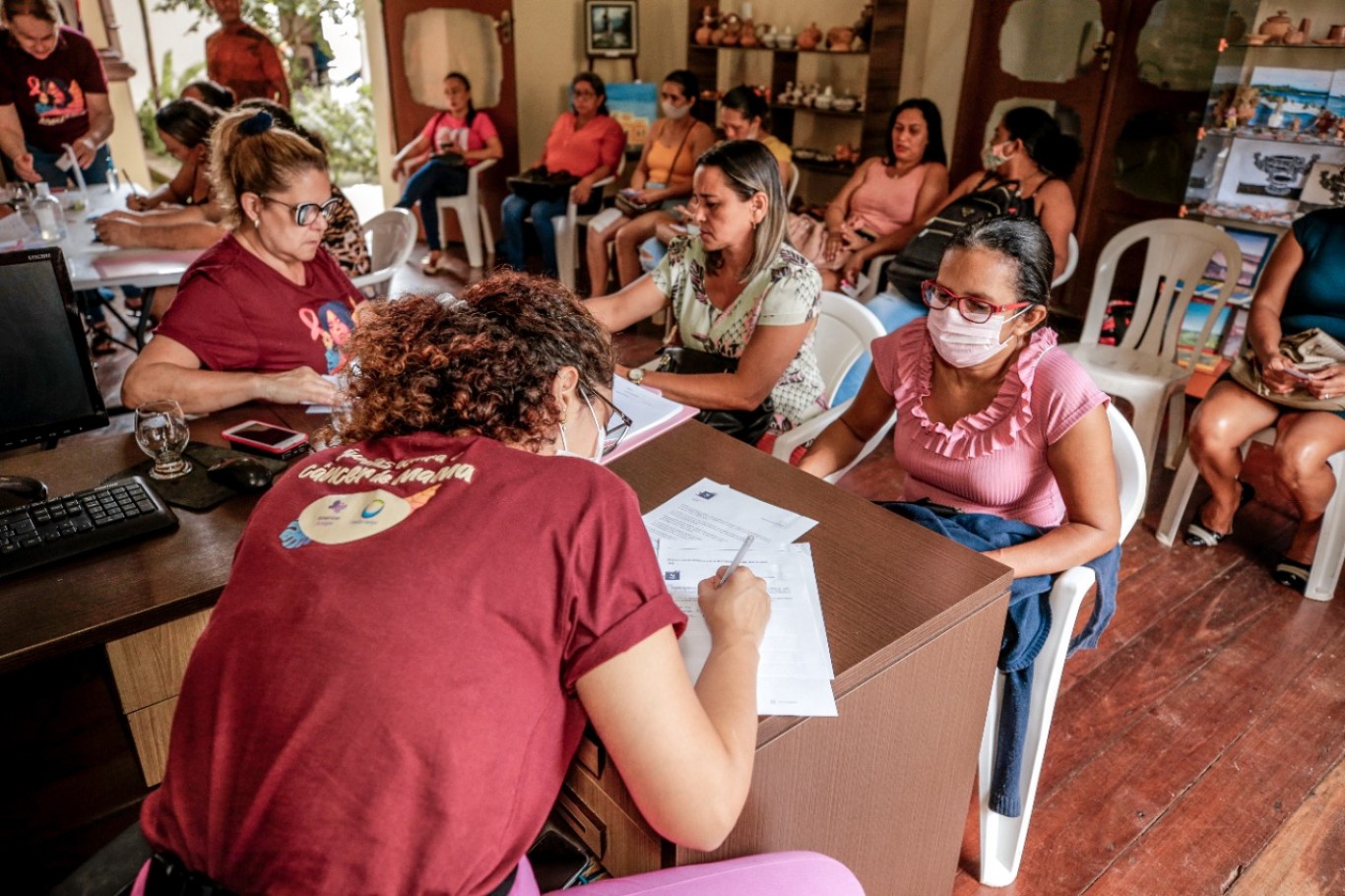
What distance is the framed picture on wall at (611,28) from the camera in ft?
19.9

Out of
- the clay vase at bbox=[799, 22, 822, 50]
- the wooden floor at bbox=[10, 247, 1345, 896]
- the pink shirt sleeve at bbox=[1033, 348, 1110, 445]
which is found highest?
the clay vase at bbox=[799, 22, 822, 50]

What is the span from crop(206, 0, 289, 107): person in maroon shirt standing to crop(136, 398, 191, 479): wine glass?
15.0 feet

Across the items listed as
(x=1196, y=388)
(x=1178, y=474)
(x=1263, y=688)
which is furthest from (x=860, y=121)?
(x=1263, y=688)

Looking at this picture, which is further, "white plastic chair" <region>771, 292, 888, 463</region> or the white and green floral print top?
"white plastic chair" <region>771, 292, 888, 463</region>

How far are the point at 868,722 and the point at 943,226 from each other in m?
2.75

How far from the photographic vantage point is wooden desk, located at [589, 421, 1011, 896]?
1.03 meters

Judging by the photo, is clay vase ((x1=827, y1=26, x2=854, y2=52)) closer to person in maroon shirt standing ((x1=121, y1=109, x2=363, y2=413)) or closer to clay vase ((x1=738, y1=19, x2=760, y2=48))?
clay vase ((x1=738, y1=19, x2=760, y2=48))

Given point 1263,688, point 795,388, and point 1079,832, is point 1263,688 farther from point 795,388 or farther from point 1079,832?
point 795,388

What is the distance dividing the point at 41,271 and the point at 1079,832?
209 centimetres

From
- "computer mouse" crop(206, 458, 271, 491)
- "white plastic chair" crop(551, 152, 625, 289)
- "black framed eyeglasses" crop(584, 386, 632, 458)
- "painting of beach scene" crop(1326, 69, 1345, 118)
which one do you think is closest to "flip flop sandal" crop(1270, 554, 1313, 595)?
"painting of beach scene" crop(1326, 69, 1345, 118)

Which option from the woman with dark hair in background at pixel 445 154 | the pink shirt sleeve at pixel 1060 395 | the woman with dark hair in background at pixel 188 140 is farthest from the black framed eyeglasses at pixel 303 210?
the woman with dark hair in background at pixel 445 154

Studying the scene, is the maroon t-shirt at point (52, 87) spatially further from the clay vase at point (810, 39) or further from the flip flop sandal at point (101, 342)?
the clay vase at point (810, 39)

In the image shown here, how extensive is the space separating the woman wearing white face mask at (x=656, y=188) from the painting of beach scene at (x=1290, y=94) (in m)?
2.60

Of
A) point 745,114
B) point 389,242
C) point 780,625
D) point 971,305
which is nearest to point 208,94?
point 389,242
